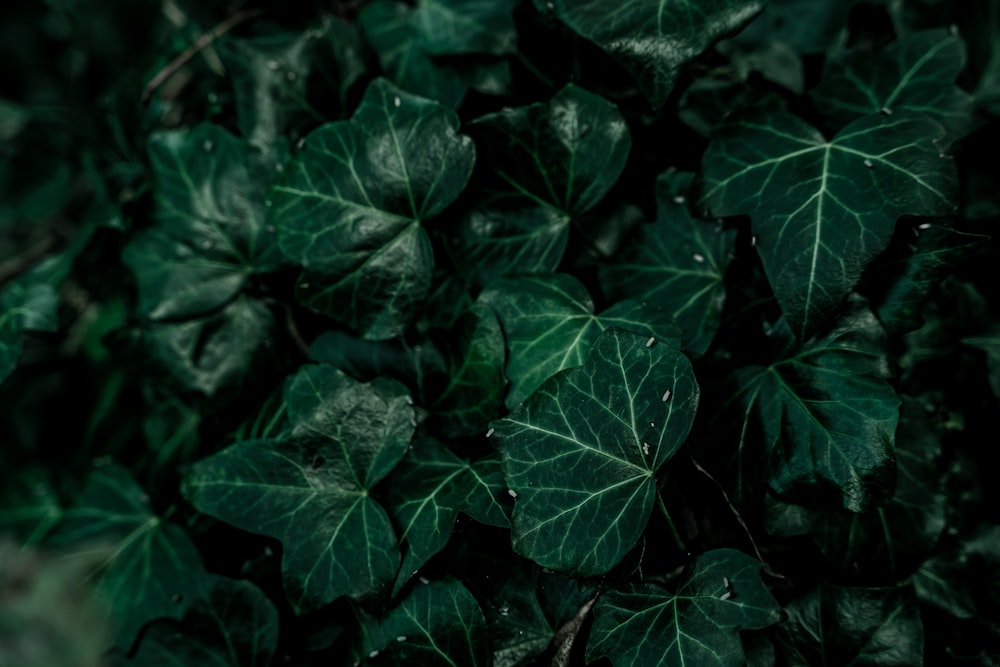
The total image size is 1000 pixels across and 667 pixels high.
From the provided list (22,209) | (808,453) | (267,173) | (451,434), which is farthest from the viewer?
(22,209)

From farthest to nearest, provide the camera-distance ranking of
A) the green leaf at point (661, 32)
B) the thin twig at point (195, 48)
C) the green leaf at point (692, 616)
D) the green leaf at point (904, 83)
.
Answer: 1. the thin twig at point (195, 48)
2. the green leaf at point (904, 83)
3. the green leaf at point (661, 32)
4. the green leaf at point (692, 616)

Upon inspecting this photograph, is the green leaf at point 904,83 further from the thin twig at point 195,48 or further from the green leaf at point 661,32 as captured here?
the thin twig at point 195,48

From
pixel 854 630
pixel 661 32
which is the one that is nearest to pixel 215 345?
pixel 661 32

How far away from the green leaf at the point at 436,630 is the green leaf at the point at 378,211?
0.27m

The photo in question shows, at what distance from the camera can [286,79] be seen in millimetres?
961

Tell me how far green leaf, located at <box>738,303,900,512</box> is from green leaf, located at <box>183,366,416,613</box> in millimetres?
350

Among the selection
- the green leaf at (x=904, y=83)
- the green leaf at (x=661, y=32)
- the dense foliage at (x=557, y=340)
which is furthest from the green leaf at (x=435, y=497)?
the green leaf at (x=904, y=83)

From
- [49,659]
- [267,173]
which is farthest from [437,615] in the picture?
[267,173]

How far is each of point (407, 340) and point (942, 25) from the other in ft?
2.49

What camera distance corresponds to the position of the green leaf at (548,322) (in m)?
0.78

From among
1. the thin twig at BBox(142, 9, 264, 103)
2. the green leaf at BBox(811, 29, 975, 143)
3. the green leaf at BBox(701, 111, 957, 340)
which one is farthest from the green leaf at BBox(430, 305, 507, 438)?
the thin twig at BBox(142, 9, 264, 103)

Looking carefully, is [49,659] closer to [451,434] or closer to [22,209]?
[451,434]

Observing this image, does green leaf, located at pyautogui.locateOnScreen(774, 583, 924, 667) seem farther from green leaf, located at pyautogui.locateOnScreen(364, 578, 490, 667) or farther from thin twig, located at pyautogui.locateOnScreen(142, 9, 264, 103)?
thin twig, located at pyautogui.locateOnScreen(142, 9, 264, 103)

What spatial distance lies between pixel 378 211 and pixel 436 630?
16.8 inches
